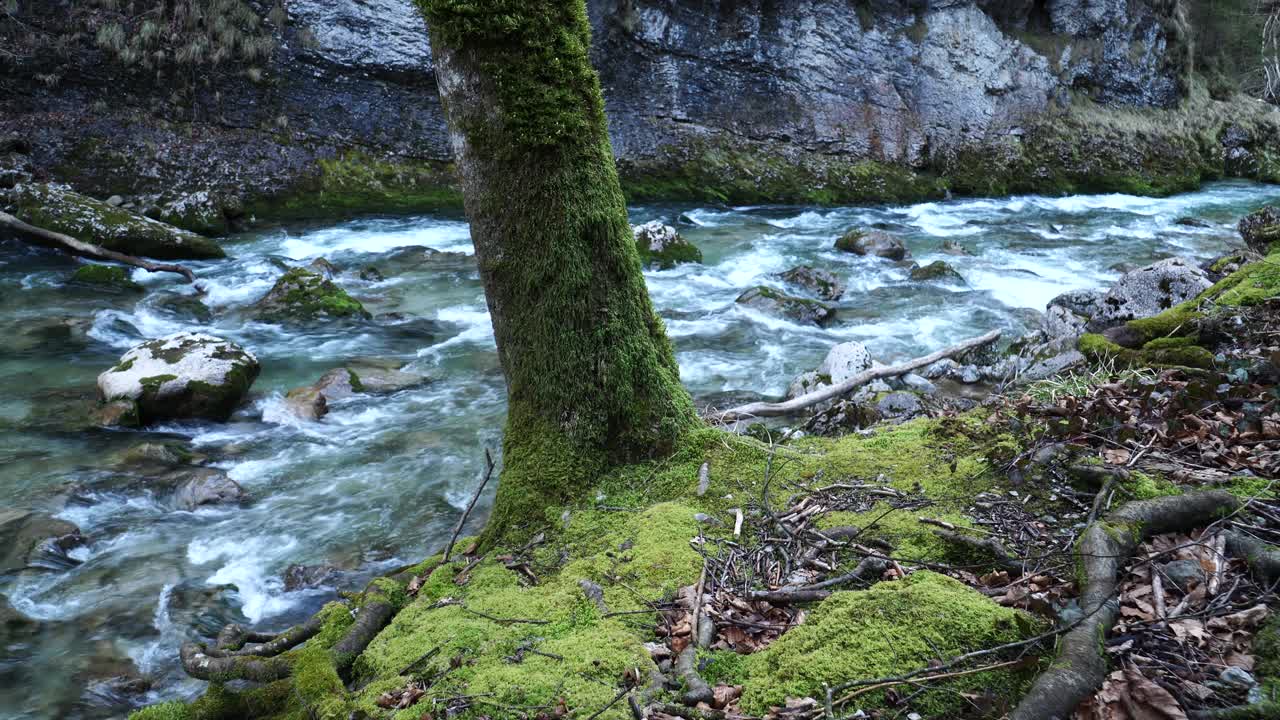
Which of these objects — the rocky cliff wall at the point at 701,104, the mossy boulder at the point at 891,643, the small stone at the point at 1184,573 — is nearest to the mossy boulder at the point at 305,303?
the rocky cliff wall at the point at 701,104

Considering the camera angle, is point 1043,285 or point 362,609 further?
point 1043,285

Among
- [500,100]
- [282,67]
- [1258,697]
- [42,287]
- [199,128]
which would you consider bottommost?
[1258,697]

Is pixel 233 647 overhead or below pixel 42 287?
below

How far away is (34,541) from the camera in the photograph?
6.68 meters

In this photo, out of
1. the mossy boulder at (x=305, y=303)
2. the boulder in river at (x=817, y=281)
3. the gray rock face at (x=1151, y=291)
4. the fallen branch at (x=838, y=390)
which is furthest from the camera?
the boulder in river at (x=817, y=281)

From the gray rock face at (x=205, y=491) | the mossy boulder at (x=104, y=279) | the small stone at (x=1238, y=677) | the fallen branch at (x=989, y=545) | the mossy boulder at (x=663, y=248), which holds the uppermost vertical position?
the mossy boulder at (x=104, y=279)

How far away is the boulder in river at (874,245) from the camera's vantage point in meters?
16.4

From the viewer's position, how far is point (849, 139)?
22750 millimetres

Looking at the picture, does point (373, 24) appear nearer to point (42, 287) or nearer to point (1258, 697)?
point (42, 287)

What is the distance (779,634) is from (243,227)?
705 inches

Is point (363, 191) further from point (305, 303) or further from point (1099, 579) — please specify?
point (1099, 579)

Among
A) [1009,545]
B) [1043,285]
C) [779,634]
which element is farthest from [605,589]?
[1043,285]

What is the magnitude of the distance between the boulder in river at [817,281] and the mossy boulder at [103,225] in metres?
11.1

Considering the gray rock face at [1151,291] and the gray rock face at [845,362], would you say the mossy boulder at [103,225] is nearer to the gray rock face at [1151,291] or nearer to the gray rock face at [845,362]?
the gray rock face at [845,362]
